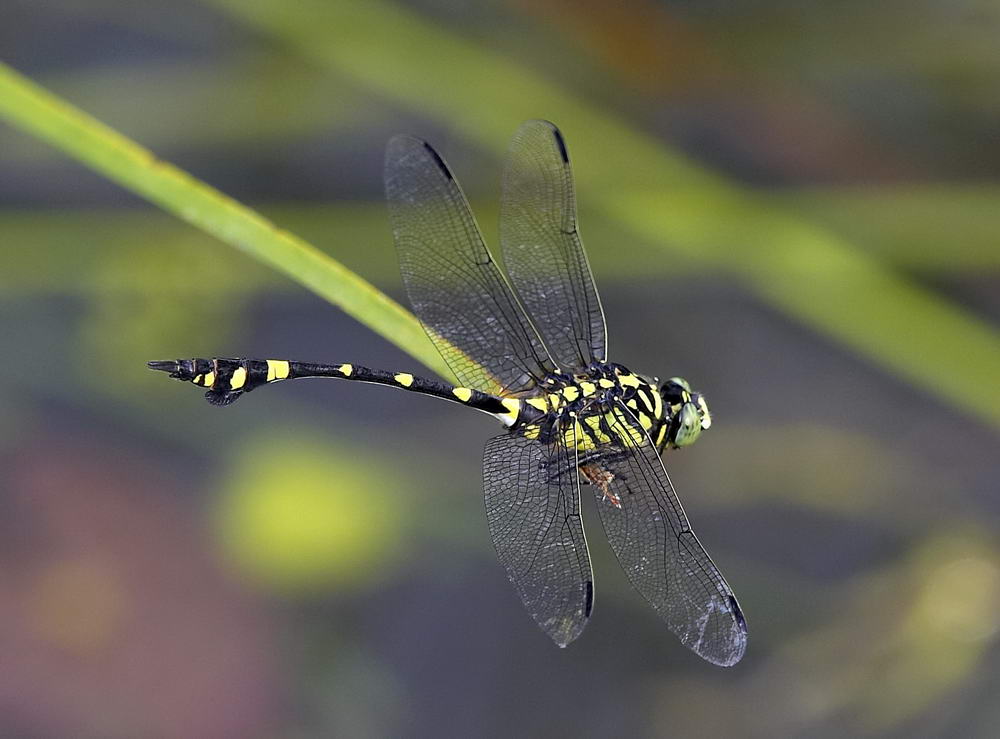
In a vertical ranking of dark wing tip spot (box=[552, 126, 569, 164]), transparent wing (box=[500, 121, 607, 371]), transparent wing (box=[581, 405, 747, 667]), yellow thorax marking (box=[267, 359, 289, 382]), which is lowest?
yellow thorax marking (box=[267, 359, 289, 382])

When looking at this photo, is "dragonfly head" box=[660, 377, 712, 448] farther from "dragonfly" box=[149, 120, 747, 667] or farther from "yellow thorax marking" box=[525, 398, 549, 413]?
"yellow thorax marking" box=[525, 398, 549, 413]

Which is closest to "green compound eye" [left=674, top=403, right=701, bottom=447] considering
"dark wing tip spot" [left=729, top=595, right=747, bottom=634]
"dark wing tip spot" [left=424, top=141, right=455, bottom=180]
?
"dark wing tip spot" [left=729, top=595, right=747, bottom=634]

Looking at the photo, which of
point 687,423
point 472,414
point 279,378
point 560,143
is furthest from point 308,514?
point 560,143

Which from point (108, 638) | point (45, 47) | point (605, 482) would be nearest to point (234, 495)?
point (108, 638)

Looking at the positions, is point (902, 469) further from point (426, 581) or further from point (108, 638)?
point (108, 638)

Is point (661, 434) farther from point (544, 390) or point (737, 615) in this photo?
point (737, 615)

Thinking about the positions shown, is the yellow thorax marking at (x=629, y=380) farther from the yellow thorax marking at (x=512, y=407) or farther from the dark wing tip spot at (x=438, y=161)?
the dark wing tip spot at (x=438, y=161)
